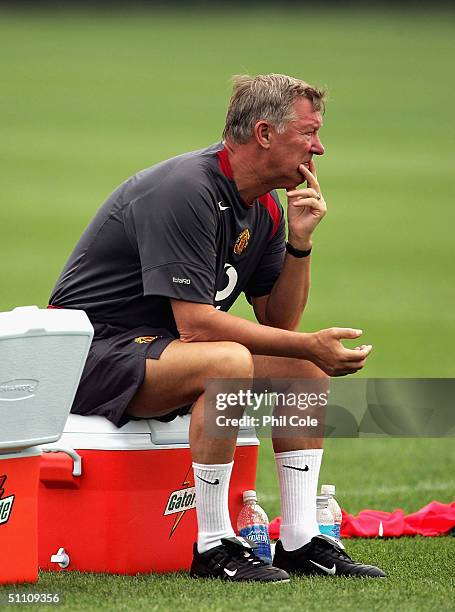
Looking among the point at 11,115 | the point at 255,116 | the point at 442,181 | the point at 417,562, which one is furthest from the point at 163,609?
the point at 11,115

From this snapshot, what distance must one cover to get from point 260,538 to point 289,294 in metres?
0.90

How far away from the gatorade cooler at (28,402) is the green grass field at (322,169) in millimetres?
210

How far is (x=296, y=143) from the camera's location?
4629 mm

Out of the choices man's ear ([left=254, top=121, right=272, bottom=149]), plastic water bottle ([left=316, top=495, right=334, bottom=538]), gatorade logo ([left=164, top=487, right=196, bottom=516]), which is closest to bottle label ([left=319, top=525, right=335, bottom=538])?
plastic water bottle ([left=316, top=495, right=334, bottom=538])

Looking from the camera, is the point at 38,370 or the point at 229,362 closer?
the point at 38,370

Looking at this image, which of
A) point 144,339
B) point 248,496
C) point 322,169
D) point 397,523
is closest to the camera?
point 144,339

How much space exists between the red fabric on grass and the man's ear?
5.22 feet

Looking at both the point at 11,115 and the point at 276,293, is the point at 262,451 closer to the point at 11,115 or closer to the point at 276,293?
the point at 276,293

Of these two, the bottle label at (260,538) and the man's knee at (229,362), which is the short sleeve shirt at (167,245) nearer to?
the man's knee at (229,362)

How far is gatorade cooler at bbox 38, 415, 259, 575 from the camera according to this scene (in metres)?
4.47

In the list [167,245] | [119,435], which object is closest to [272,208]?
[167,245]

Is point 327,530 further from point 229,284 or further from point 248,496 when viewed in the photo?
point 229,284

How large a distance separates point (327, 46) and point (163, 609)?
33711 millimetres

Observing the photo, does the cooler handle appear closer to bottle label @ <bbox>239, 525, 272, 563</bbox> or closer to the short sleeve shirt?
the short sleeve shirt
